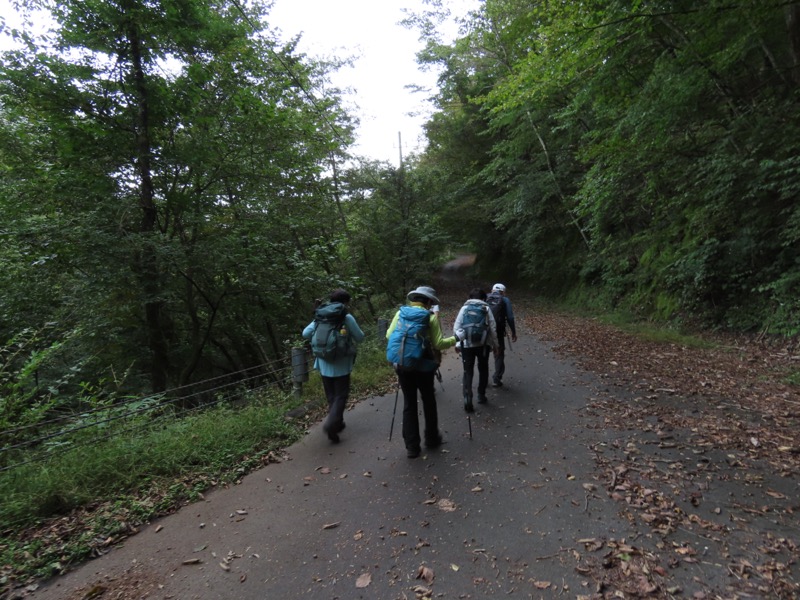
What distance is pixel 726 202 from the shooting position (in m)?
8.54

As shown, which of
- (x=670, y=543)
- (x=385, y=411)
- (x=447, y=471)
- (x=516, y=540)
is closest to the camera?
(x=670, y=543)

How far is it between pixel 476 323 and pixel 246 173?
693cm

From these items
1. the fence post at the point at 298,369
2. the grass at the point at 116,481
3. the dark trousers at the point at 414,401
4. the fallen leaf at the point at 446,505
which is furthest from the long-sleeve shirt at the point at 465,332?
the fence post at the point at 298,369

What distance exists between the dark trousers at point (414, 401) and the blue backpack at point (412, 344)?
11 cm

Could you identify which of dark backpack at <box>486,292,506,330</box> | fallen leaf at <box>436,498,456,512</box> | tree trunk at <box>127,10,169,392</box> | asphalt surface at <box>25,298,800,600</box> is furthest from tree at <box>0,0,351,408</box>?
fallen leaf at <box>436,498,456,512</box>

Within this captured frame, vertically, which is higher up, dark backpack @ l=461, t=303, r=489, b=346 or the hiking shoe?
dark backpack @ l=461, t=303, r=489, b=346

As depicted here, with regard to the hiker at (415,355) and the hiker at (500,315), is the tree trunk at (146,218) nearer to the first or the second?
the hiker at (415,355)

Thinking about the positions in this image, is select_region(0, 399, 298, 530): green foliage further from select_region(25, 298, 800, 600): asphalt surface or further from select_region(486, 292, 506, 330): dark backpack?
select_region(486, 292, 506, 330): dark backpack

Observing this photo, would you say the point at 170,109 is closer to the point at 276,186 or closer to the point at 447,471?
the point at 276,186

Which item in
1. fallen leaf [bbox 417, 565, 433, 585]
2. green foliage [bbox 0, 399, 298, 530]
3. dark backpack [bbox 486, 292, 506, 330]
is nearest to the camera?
fallen leaf [bbox 417, 565, 433, 585]

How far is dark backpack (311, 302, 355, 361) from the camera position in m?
5.11

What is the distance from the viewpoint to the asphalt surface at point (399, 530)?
9.16 feet

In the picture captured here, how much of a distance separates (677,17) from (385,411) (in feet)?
31.1

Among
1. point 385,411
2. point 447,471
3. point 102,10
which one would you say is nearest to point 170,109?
point 102,10
